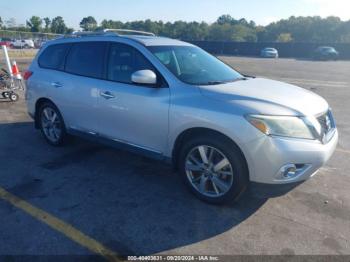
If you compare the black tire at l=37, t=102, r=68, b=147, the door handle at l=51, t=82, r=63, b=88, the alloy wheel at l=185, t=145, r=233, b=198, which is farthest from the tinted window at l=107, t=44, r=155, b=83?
the black tire at l=37, t=102, r=68, b=147

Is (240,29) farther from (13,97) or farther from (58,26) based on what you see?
(13,97)

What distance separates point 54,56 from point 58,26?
117116 millimetres

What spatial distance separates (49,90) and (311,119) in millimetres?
3971

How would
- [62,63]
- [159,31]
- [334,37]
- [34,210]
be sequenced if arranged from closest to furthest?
[34,210], [62,63], [334,37], [159,31]

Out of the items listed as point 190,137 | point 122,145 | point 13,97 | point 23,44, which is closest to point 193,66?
point 190,137

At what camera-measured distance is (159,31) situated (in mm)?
106625

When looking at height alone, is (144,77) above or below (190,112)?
above

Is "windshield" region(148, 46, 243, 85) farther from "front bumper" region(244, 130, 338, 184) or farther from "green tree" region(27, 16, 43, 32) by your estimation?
"green tree" region(27, 16, 43, 32)

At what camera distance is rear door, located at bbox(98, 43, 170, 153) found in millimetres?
3891

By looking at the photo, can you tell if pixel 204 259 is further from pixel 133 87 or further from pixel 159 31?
pixel 159 31

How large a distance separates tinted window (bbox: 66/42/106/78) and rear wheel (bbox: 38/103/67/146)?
2.68 ft

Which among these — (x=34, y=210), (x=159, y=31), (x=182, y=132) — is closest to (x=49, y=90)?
(x=34, y=210)

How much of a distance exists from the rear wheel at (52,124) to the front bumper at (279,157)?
11.0ft

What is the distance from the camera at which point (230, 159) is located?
3.41 meters
